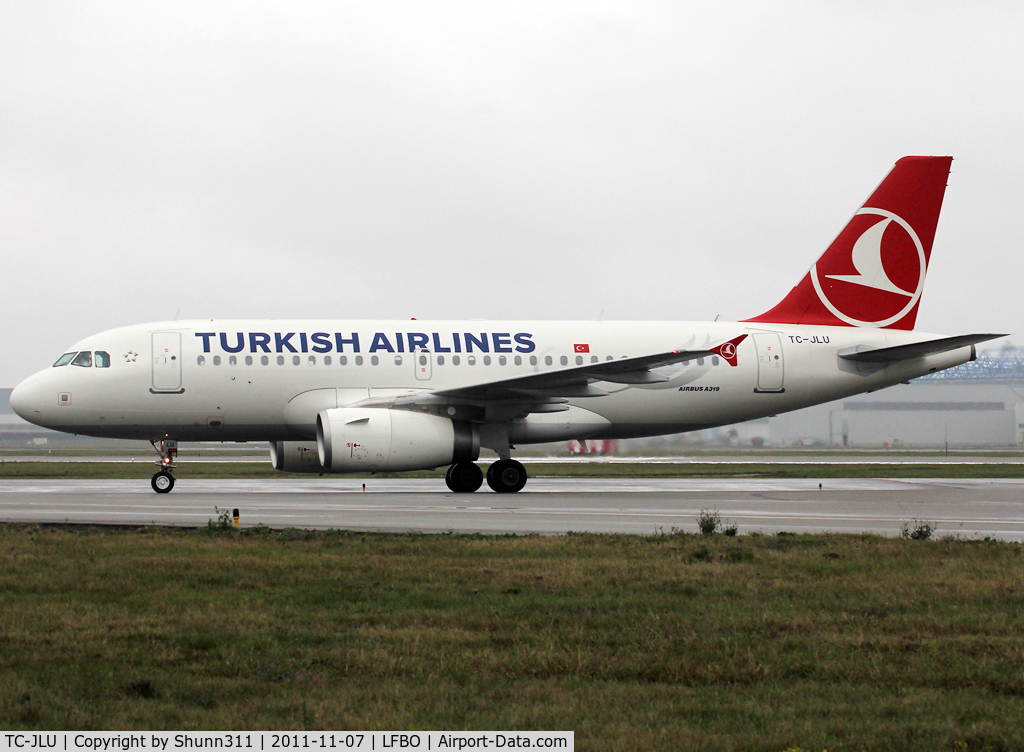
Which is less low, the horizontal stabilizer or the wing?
the horizontal stabilizer

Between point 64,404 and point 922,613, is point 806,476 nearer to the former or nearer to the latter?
point 64,404

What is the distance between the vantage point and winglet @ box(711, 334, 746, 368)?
2494 centimetres

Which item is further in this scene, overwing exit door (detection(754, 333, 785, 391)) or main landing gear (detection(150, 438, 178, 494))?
overwing exit door (detection(754, 333, 785, 391))

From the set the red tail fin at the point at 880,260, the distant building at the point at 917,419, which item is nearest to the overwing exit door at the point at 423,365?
the red tail fin at the point at 880,260

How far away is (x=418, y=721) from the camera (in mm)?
5047

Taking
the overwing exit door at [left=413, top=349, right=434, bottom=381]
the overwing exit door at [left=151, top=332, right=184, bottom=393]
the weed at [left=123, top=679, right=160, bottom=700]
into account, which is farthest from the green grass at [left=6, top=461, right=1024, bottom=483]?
the weed at [left=123, top=679, right=160, bottom=700]

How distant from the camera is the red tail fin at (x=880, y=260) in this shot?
87.6ft

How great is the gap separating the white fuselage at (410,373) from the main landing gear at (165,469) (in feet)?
1.02

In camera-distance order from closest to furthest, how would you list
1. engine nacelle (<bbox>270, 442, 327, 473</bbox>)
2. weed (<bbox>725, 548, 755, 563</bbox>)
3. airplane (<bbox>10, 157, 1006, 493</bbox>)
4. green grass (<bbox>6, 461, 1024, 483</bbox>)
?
weed (<bbox>725, 548, 755, 563</bbox>)
airplane (<bbox>10, 157, 1006, 493</bbox>)
engine nacelle (<bbox>270, 442, 327, 473</bbox>)
green grass (<bbox>6, 461, 1024, 483</bbox>)

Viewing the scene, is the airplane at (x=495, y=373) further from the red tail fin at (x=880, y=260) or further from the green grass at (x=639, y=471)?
the green grass at (x=639, y=471)

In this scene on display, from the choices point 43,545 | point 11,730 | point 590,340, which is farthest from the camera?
point 590,340

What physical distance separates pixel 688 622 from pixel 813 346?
782 inches

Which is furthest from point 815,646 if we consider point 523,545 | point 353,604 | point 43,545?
point 43,545
